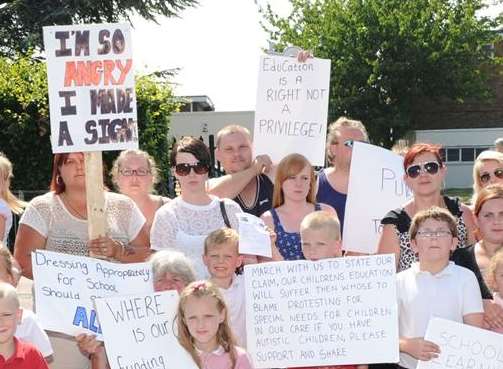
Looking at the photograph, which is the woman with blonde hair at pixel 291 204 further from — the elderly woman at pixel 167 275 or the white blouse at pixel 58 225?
the white blouse at pixel 58 225

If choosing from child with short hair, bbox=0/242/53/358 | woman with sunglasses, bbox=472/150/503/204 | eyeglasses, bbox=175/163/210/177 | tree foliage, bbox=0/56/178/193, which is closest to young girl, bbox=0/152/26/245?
child with short hair, bbox=0/242/53/358

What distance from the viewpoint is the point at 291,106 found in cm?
590

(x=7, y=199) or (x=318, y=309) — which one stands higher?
(x=7, y=199)

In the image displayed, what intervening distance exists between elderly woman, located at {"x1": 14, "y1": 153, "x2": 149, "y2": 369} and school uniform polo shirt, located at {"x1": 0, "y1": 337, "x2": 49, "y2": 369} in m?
0.68

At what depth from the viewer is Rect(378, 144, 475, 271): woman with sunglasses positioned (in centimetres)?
450

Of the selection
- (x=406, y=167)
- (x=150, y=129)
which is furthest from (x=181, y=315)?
(x=150, y=129)

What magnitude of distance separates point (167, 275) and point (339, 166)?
74.6 inches

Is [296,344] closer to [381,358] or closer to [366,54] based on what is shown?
[381,358]

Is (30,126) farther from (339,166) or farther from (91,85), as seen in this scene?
(91,85)

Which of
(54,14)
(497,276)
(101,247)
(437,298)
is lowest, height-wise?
(437,298)

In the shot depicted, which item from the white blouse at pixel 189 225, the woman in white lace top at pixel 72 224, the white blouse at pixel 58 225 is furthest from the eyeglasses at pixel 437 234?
the white blouse at pixel 58 225

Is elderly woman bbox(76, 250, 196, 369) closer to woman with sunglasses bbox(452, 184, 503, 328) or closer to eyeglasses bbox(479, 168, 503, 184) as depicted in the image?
woman with sunglasses bbox(452, 184, 503, 328)

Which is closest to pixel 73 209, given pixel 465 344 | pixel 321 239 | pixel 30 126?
pixel 321 239

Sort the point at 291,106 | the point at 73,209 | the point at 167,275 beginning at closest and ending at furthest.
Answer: the point at 167,275, the point at 73,209, the point at 291,106
